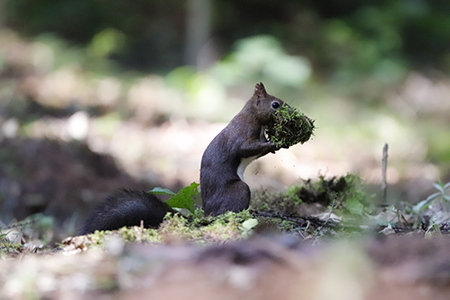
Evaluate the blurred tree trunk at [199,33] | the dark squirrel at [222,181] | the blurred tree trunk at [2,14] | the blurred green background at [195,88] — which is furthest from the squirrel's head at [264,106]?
the blurred tree trunk at [2,14]

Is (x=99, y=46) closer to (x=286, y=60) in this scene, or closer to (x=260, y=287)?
(x=286, y=60)

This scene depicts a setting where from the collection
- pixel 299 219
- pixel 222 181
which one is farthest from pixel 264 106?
pixel 299 219

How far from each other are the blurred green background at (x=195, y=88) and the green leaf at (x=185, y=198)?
2649 millimetres

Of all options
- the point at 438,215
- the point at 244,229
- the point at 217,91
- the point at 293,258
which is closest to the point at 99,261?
the point at 293,258

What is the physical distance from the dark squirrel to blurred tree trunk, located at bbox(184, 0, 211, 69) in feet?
38.3

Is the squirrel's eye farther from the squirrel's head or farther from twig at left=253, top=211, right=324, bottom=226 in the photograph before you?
twig at left=253, top=211, right=324, bottom=226

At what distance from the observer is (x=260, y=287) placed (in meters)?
1.83

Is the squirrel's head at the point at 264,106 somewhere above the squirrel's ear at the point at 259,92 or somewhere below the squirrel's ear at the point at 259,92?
below

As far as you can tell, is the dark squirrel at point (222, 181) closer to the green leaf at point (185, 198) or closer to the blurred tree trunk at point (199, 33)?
the green leaf at point (185, 198)

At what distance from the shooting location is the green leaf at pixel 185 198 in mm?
3541

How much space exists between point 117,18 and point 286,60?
6899 millimetres

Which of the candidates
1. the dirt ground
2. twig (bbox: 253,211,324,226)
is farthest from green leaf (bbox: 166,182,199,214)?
the dirt ground

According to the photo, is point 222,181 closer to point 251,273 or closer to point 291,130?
point 291,130

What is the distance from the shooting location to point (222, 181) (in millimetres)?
3945
